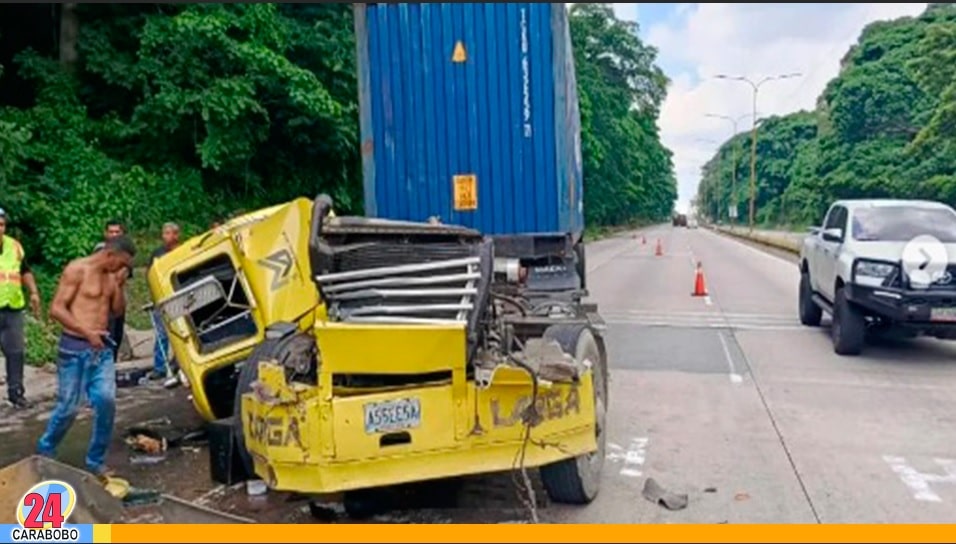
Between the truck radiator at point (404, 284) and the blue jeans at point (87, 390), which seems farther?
the blue jeans at point (87, 390)

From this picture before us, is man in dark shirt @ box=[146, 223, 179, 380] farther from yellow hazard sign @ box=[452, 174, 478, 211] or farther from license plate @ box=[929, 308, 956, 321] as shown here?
license plate @ box=[929, 308, 956, 321]

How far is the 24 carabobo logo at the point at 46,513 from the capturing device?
3.91 m

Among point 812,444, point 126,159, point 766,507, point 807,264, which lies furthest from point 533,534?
point 126,159

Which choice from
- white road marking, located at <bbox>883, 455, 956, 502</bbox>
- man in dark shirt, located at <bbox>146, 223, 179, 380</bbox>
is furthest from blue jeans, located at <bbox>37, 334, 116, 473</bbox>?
white road marking, located at <bbox>883, 455, 956, 502</bbox>

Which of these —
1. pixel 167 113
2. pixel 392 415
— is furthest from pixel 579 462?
pixel 167 113

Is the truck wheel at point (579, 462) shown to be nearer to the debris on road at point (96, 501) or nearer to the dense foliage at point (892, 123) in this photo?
the debris on road at point (96, 501)

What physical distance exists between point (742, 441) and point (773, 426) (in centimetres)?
58

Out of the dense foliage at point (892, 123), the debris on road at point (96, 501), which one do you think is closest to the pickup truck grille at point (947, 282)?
the debris on road at point (96, 501)

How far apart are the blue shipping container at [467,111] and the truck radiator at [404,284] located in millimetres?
3109

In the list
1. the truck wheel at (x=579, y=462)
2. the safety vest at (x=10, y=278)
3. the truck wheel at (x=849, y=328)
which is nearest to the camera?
the truck wheel at (x=579, y=462)

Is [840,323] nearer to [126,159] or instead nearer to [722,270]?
[126,159]

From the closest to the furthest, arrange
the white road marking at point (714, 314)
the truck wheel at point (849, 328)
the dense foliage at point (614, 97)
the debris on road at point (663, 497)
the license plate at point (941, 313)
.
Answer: the debris on road at point (663, 497) < the license plate at point (941, 313) < the truck wheel at point (849, 328) < the white road marking at point (714, 314) < the dense foliage at point (614, 97)

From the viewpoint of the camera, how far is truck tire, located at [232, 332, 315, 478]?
4.75 meters

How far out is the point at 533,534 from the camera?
424cm
